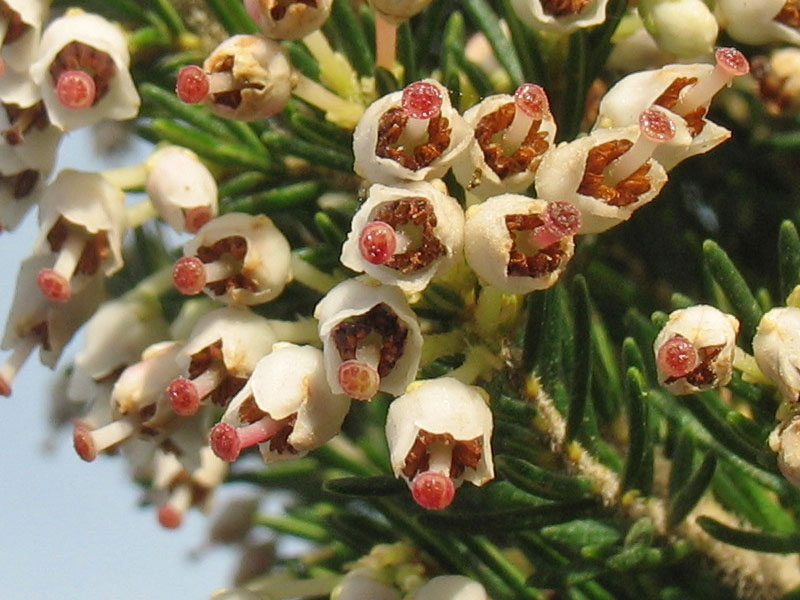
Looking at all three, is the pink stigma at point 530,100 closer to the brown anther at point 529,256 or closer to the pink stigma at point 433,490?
the brown anther at point 529,256

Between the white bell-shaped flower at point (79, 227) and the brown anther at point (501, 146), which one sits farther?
the white bell-shaped flower at point (79, 227)

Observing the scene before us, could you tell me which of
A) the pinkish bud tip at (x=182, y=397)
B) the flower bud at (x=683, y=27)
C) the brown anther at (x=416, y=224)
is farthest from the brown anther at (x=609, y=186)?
the pinkish bud tip at (x=182, y=397)

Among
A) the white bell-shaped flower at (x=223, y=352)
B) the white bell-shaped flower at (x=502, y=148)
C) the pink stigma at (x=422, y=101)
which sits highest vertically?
the pink stigma at (x=422, y=101)

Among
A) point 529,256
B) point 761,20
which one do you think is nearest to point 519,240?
point 529,256

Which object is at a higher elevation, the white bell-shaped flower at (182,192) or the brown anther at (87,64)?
the brown anther at (87,64)

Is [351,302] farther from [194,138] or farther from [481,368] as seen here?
[194,138]

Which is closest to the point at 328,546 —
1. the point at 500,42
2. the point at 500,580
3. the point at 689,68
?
the point at 500,580

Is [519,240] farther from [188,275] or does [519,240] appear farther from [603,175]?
[188,275]
